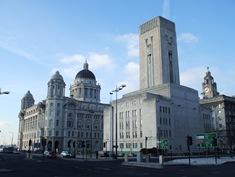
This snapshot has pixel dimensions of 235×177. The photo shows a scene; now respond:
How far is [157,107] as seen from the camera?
80938 millimetres

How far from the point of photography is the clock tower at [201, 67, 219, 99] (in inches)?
5349

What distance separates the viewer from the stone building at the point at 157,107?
82.3 meters

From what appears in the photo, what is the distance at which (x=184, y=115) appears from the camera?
89.9 m

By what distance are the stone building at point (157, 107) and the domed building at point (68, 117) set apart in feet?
82.8

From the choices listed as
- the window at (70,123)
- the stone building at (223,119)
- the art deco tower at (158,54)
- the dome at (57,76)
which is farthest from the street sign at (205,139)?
the dome at (57,76)

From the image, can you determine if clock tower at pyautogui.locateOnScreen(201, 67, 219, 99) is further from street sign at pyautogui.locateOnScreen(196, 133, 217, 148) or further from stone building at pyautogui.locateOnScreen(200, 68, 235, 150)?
street sign at pyautogui.locateOnScreen(196, 133, 217, 148)

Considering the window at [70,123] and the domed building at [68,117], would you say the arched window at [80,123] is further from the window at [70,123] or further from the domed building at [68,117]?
the window at [70,123]

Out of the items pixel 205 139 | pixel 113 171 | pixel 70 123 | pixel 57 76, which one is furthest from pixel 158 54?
pixel 113 171

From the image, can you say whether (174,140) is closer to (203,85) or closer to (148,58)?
(148,58)

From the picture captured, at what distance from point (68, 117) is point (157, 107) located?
56.3 m

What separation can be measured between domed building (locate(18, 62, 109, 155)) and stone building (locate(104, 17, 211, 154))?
2523 centimetres

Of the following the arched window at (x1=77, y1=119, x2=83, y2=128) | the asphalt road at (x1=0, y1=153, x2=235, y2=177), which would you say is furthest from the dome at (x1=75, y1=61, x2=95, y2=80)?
the asphalt road at (x1=0, y1=153, x2=235, y2=177)

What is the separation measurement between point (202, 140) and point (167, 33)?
6156 cm

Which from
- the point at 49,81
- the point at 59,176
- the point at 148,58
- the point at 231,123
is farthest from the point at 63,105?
the point at 59,176
